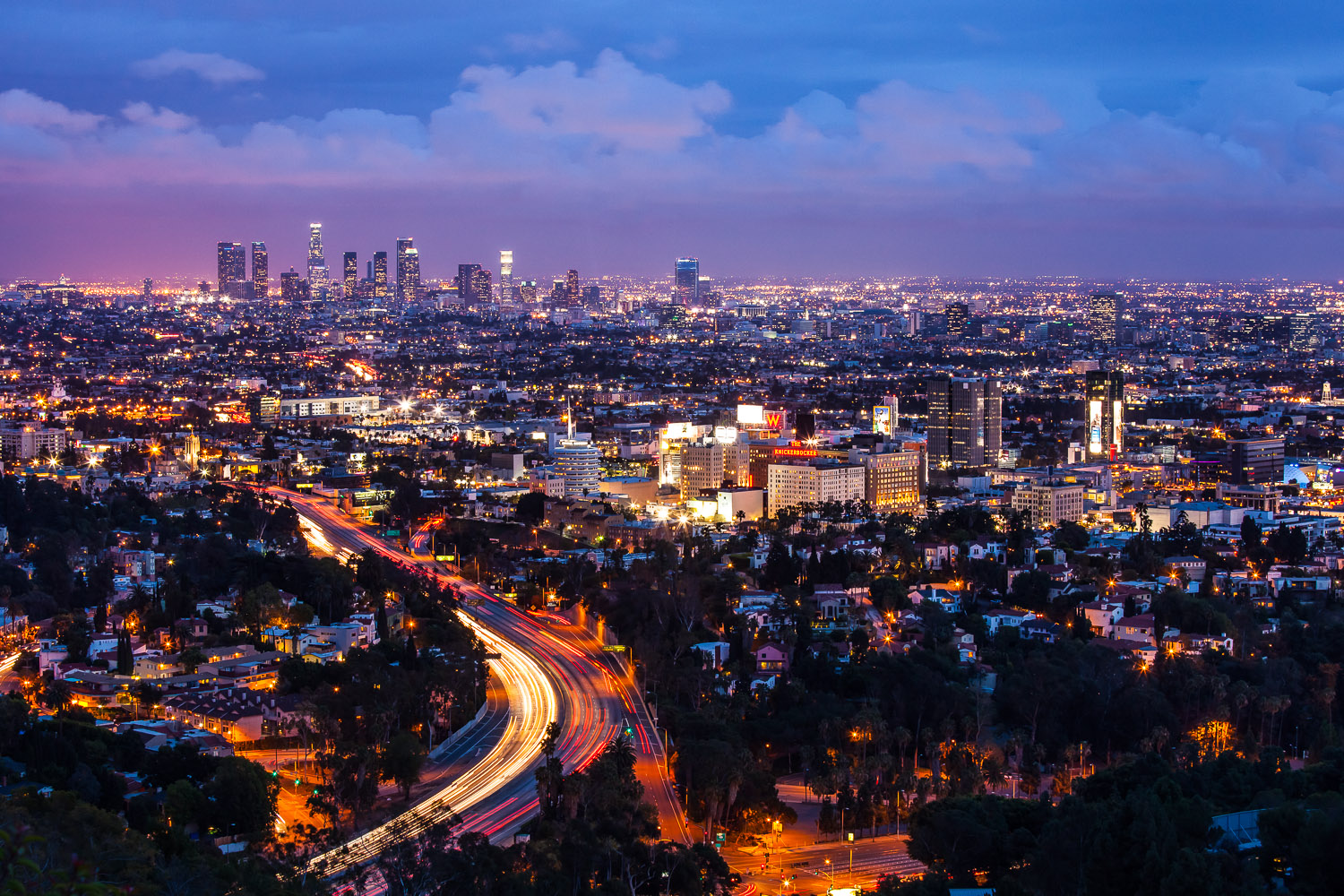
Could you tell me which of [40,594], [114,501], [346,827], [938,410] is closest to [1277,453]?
[938,410]

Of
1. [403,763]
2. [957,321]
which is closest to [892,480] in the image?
[403,763]

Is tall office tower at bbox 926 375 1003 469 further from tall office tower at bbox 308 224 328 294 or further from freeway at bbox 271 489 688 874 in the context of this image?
tall office tower at bbox 308 224 328 294

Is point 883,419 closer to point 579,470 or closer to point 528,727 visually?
point 579,470

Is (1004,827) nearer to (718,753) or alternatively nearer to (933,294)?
(718,753)

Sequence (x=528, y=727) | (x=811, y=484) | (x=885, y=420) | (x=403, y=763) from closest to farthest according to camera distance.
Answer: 1. (x=403, y=763)
2. (x=528, y=727)
3. (x=811, y=484)
4. (x=885, y=420)

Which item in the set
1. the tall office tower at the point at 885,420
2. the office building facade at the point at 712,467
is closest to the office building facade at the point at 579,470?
the office building facade at the point at 712,467

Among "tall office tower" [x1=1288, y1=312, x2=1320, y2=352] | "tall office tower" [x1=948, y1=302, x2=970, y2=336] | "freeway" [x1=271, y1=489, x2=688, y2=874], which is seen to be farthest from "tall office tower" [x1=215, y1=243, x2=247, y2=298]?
"freeway" [x1=271, y1=489, x2=688, y2=874]
